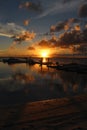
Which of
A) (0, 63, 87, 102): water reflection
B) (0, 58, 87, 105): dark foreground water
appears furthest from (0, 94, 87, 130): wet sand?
(0, 63, 87, 102): water reflection

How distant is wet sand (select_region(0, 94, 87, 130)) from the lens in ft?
27.7

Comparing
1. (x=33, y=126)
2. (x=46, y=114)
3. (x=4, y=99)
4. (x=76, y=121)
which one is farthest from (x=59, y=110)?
(x=4, y=99)

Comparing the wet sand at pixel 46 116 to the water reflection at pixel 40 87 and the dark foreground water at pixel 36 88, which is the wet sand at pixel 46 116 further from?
the water reflection at pixel 40 87

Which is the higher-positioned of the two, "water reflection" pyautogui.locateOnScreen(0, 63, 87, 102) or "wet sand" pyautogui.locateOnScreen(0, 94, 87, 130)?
"wet sand" pyautogui.locateOnScreen(0, 94, 87, 130)

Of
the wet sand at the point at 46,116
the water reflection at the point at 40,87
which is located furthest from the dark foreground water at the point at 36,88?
the wet sand at the point at 46,116

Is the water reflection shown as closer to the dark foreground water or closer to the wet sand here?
the dark foreground water

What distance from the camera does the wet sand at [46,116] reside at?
8.43 m

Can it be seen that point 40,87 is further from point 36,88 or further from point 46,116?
point 46,116

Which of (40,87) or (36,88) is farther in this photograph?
(40,87)

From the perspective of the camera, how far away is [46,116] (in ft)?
32.2

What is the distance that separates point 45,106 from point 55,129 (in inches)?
148

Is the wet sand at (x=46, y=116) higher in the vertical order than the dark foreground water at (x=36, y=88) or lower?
higher

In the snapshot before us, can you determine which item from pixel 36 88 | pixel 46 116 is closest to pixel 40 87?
pixel 36 88

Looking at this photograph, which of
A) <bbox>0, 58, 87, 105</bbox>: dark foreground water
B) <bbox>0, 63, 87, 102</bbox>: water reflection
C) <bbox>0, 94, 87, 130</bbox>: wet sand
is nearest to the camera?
<bbox>0, 94, 87, 130</bbox>: wet sand
